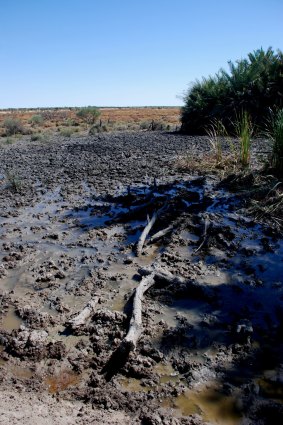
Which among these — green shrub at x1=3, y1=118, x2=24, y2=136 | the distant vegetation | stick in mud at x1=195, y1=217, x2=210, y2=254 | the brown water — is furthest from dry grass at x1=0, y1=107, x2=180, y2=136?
the brown water

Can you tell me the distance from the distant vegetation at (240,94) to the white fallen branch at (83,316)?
49.1 feet

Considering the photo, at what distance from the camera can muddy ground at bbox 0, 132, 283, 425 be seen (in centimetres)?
274

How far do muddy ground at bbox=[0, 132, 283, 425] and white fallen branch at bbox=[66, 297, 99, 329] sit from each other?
38mm

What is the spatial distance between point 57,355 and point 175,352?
1.07 metres

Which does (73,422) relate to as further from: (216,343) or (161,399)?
(216,343)

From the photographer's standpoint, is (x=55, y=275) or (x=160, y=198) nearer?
(x=55, y=275)

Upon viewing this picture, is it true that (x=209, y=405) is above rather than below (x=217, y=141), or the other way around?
below

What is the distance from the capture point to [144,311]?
12.9 feet

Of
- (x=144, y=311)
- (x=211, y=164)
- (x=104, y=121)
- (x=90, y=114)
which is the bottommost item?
(x=144, y=311)

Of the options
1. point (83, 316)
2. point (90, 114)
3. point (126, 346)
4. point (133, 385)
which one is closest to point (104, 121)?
point (90, 114)

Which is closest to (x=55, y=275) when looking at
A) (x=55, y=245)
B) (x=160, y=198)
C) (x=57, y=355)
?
(x=55, y=245)

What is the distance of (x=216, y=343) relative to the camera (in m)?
3.44

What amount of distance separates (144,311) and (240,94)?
17177mm

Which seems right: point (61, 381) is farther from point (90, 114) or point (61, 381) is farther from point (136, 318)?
point (90, 114)
